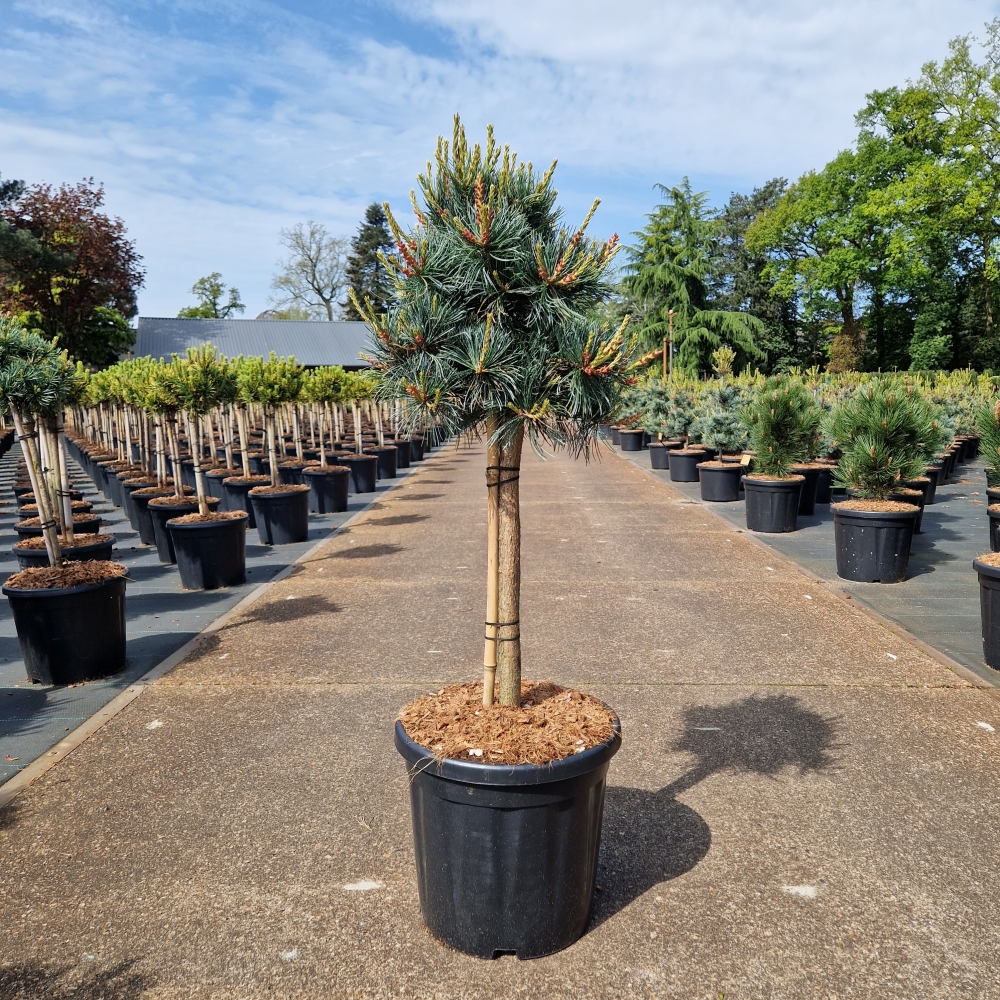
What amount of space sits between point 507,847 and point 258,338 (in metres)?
53.4

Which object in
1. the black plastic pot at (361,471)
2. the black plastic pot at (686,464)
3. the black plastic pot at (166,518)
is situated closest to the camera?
the black plastic pot at (166,518)

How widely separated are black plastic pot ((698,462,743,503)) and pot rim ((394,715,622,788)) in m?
11.4

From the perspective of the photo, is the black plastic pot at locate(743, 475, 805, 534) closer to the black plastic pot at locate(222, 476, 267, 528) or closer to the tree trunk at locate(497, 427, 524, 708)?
the black plastic pot at locate(222, 476, 267, 528)

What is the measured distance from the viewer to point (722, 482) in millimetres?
13570

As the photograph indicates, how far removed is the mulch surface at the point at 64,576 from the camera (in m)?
5.18

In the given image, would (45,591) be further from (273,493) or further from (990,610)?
(990,610)

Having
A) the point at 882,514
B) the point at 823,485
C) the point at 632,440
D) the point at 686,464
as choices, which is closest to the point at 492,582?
the point at 882,514

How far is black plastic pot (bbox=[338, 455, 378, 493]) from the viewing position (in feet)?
49.8

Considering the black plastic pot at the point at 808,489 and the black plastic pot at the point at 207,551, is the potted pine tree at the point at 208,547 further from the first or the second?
the black plastic pot at the point at 808,489

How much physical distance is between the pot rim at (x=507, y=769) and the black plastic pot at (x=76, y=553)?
5087mm

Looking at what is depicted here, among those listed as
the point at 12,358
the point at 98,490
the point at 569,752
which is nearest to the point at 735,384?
the point at 98,490

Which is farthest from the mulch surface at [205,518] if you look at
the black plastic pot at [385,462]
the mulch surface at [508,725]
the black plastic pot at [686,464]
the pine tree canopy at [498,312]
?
the black plastic pot at [686,464]

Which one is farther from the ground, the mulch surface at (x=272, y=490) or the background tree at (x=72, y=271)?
the background tree at (x=72, y=271)

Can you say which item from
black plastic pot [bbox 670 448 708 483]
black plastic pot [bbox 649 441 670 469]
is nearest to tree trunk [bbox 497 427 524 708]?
black plastic pot [bbox 670 448 708 483]
